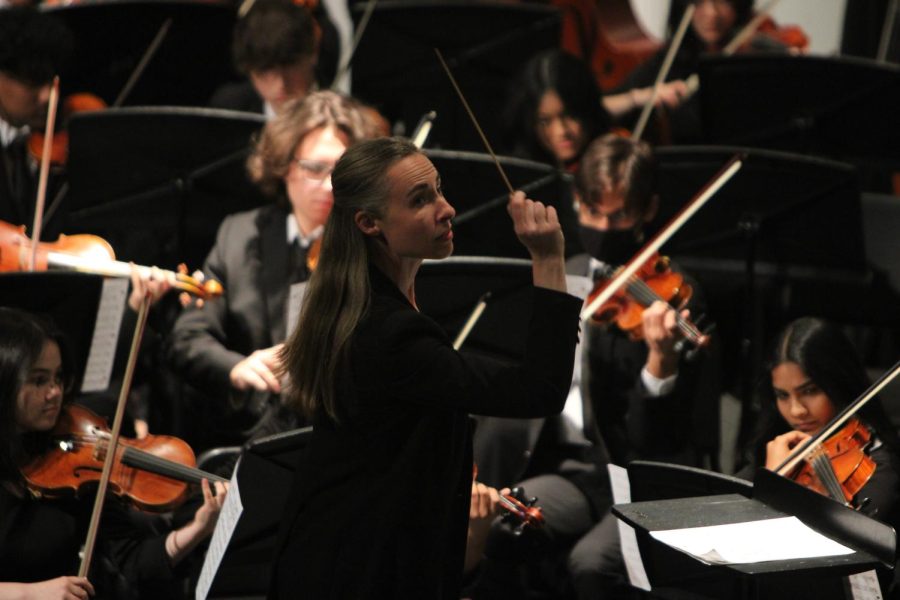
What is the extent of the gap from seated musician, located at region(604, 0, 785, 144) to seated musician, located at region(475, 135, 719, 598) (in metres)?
0.91

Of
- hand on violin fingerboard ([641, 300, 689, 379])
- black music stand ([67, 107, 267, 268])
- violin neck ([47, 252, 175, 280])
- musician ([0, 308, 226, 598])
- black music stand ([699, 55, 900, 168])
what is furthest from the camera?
black music stand ([699, 55, 900, 168])

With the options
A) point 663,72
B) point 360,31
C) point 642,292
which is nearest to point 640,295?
point 642,292

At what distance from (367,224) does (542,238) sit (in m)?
0.25

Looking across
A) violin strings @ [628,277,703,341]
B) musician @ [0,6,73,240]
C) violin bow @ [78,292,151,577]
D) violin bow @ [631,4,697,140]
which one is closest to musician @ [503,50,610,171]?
violin bow @ [631,4,697,140]

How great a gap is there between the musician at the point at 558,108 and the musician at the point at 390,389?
1.76 metres

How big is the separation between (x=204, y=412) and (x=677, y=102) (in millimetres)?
1650

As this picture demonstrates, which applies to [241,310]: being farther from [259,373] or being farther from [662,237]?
[662,237]

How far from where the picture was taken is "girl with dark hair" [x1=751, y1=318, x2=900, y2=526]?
2.60m

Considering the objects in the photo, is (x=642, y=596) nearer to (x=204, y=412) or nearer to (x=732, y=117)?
(x=204, y=412)

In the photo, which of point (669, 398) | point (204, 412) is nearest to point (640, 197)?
point (669, 398)

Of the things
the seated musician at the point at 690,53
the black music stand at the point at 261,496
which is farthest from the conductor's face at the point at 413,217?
the seated musician at the point at 690,53

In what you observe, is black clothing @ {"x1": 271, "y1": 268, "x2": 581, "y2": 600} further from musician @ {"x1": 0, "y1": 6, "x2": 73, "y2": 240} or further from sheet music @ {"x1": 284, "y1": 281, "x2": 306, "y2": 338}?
musician @ {"x1": 0, "y1": 6, "x2": 73, "y2": 240}

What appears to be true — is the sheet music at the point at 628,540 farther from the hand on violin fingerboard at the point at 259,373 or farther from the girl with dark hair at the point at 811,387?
the hand on violin fingerboard at the point at 259,373

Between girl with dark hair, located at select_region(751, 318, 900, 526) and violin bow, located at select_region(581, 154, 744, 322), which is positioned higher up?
violin bow, located at select_region(581, 154, 744, 322)
